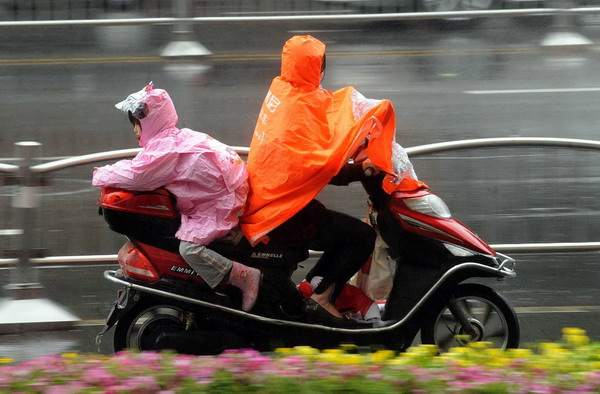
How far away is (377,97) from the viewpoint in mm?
12250

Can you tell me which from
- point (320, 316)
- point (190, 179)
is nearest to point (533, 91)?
point (320, 316)

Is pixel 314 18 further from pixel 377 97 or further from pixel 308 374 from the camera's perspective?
pixel 308 374

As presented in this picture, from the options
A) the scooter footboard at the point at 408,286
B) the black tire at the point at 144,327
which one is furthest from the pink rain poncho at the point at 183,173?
the scooter footboard at the point at 408,286

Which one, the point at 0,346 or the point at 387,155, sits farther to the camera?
the point at 0,346

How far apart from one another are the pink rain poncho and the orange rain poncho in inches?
7.4

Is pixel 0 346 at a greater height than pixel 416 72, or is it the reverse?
pixel 416 72

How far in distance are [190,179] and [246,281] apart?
617 mm

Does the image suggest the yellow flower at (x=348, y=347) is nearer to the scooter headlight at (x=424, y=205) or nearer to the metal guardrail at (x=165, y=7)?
the scooter headlight at (x=424, y=205)

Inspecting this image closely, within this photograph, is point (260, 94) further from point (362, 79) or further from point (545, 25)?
point (545, 25)

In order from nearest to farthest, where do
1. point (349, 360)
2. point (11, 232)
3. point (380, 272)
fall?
point (349, 360) → point (380, 272) → point (11, 232)

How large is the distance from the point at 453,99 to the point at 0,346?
7.43m

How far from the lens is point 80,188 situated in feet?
20.9

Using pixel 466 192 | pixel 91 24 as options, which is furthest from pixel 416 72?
pixel 466 192

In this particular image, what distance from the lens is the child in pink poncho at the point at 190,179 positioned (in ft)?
16.8
